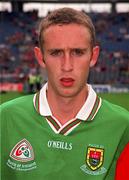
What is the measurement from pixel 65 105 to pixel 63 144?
0.21 metres

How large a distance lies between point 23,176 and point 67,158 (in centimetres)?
22

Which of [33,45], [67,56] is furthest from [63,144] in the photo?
[33,45]

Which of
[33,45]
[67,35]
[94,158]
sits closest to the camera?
Result: [67,35]

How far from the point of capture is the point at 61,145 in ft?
6.49

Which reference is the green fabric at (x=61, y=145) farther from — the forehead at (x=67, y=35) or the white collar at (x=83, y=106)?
the forehead at (x=67, y=35)

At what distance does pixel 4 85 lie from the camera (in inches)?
893

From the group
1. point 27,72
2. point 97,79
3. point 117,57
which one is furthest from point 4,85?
point 117,57

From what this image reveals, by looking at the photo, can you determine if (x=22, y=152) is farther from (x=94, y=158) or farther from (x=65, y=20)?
(x=65, y=20)

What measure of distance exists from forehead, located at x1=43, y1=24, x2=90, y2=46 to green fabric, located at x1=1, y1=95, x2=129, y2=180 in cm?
38

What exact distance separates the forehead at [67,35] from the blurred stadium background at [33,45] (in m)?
17.2

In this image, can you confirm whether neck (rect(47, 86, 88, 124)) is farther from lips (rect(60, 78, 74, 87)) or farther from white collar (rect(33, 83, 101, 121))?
lips (rect(60, 78, 74, 87))

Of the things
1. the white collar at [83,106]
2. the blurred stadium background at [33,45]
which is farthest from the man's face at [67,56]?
the blurred stadium background at [33,45]

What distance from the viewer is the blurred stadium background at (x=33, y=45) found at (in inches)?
886

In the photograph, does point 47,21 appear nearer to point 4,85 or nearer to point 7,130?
point 7,130
